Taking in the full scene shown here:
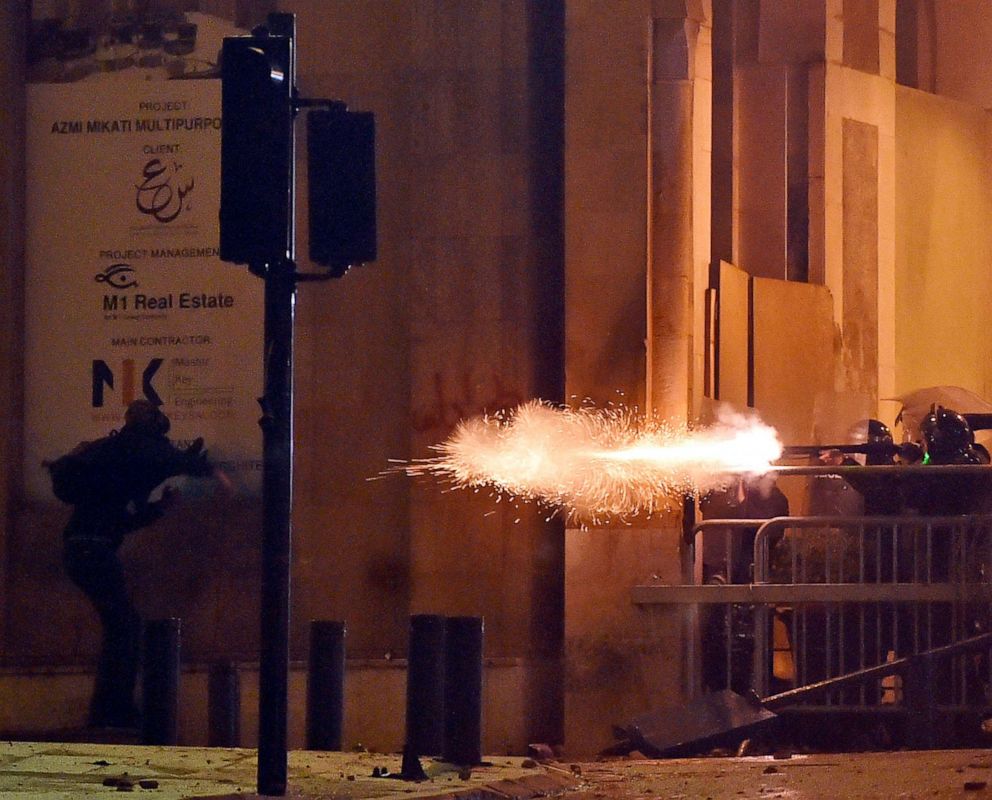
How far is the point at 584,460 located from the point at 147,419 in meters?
3.04

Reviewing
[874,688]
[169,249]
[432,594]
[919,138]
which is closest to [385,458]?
[432,594]

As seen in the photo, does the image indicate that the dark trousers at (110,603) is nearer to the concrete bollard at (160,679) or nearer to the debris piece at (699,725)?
the concrete bollard at (160,679)

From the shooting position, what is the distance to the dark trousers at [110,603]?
12.8 metres

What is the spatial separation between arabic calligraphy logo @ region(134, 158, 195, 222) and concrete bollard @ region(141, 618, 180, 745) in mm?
3694

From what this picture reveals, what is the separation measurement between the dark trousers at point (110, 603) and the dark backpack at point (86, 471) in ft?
1.10

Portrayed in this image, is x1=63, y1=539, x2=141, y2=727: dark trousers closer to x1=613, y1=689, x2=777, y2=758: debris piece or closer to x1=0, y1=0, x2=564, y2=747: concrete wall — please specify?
x1=0, y1=0, x2=564, y2=747: concrete wall

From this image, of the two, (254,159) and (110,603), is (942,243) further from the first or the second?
(254,159)

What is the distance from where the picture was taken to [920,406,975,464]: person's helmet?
40.3 feet

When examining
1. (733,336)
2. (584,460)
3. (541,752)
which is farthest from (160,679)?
(733,336)

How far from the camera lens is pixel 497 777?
8.91 m

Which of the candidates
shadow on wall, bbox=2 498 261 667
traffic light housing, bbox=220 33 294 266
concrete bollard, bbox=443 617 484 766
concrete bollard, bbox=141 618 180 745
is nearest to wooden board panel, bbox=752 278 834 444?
shadow on wall, bbox=2 498 261 667

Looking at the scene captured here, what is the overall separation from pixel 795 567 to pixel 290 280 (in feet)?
15.1

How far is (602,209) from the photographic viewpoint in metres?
12.9

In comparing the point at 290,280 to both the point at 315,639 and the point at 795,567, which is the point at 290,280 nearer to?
the point at 315,639
